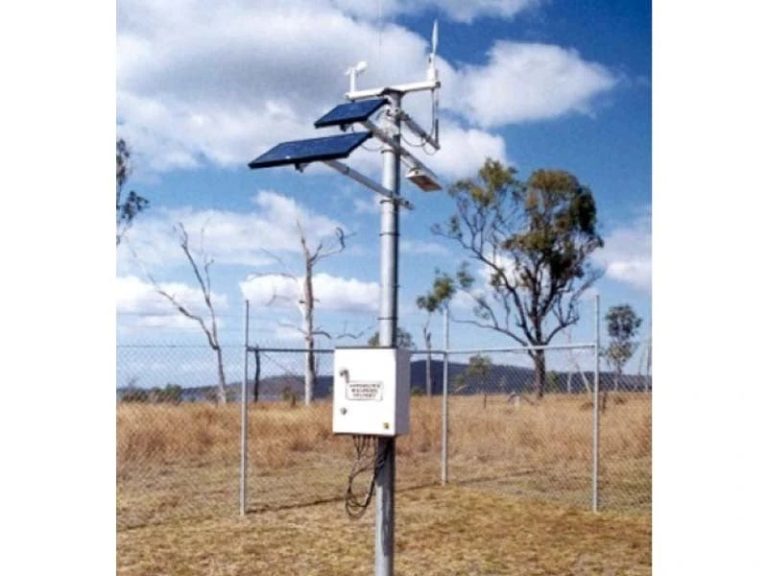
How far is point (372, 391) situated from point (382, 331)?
186mm

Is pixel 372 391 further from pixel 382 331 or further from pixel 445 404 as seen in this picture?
pixel 445 404

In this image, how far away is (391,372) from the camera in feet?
8.35

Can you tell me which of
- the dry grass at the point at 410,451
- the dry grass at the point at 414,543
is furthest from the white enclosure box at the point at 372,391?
the dry grass at the point at 410,451

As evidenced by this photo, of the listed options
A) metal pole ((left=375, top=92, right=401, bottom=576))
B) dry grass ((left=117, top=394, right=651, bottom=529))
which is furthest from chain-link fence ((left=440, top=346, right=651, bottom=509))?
metal pole ((left=375, top=92, right=401, bottom=576))

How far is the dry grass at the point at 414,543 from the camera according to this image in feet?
11.9

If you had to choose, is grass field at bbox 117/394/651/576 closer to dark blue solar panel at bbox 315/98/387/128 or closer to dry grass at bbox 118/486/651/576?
dry grass at bbox 118/486/651/576

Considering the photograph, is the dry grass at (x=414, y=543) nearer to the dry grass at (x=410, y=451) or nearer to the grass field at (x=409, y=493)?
the grass field at (x=409, y=493)

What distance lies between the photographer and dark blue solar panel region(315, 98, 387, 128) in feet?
8.00

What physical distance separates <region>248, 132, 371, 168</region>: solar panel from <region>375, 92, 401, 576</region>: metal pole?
0.16 m

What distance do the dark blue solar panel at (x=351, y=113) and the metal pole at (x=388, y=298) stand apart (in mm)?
97

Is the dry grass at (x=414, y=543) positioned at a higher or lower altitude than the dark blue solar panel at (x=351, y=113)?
lower

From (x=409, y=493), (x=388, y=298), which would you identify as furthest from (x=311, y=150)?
(x=409, y=493)
